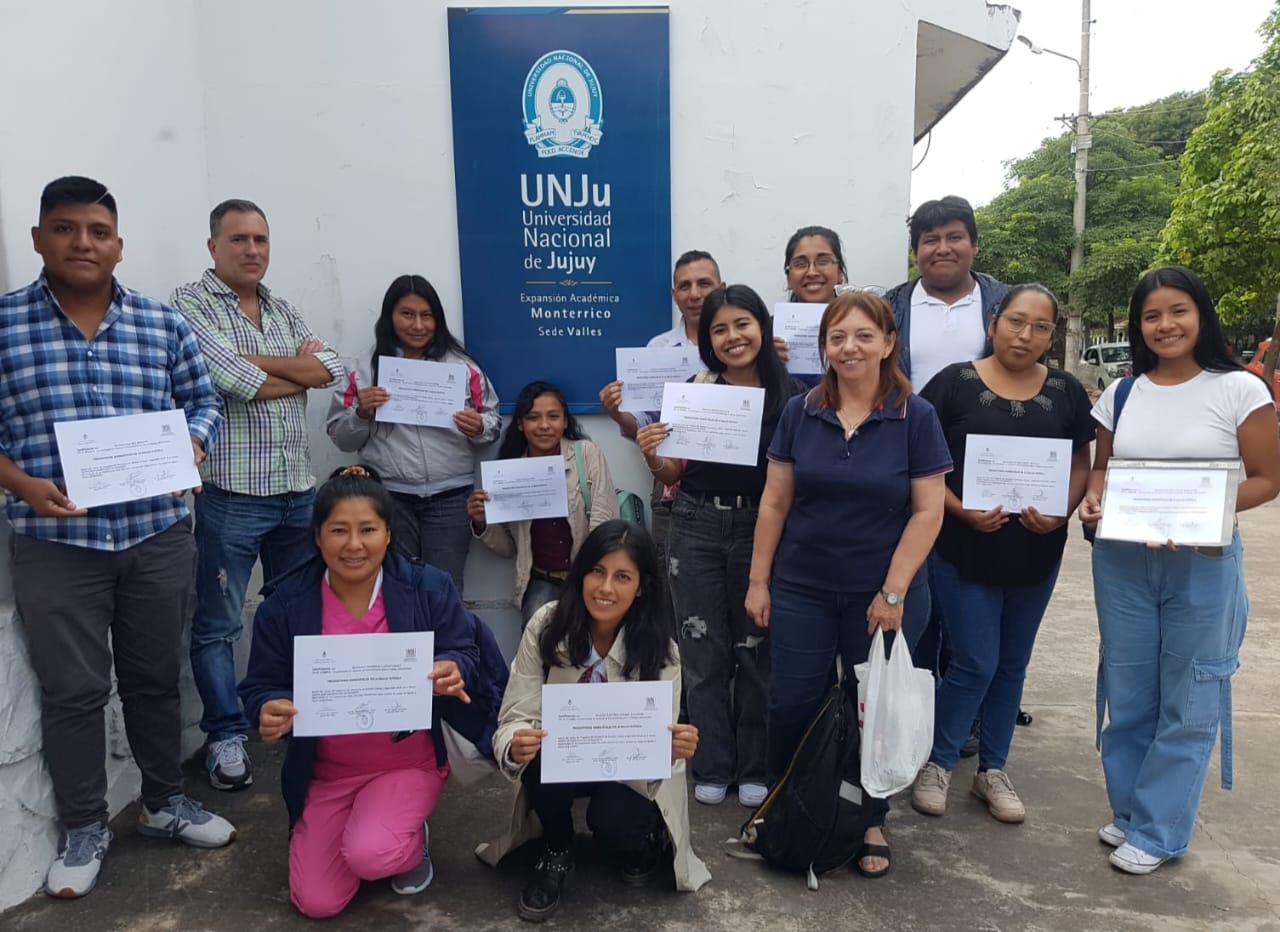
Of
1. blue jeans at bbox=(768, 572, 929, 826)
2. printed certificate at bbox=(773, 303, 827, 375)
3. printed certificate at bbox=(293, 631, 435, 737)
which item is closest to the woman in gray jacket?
printed certificate at bbox=(293, 631, 435, 737)

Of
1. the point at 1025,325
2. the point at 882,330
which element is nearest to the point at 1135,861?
the point at 1025,325

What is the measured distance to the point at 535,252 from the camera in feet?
13.2

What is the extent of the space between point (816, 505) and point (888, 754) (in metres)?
0.77

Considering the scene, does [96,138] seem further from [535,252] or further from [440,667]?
[440,667]

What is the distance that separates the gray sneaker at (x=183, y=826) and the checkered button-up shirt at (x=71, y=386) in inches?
37.6

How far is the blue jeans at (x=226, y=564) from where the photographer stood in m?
3.28

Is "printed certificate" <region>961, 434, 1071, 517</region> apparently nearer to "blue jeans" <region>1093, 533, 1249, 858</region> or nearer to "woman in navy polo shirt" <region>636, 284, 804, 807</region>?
"blue jeans" <region>1093, 533, 1249, 858</region>

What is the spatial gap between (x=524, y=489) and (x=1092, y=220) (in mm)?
25251

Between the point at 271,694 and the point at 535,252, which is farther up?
the point at 535,252

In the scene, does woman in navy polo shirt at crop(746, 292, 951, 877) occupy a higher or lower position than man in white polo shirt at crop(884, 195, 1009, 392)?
lower

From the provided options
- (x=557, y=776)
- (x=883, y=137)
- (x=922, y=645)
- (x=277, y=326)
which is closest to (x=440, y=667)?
(x=557, y=776)

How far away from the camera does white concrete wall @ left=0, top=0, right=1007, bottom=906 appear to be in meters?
3.89

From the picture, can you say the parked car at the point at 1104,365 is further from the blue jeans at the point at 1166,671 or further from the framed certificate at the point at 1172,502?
the framed certificate at the point at 1172,502

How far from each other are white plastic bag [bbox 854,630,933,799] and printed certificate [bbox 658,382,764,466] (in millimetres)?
807
